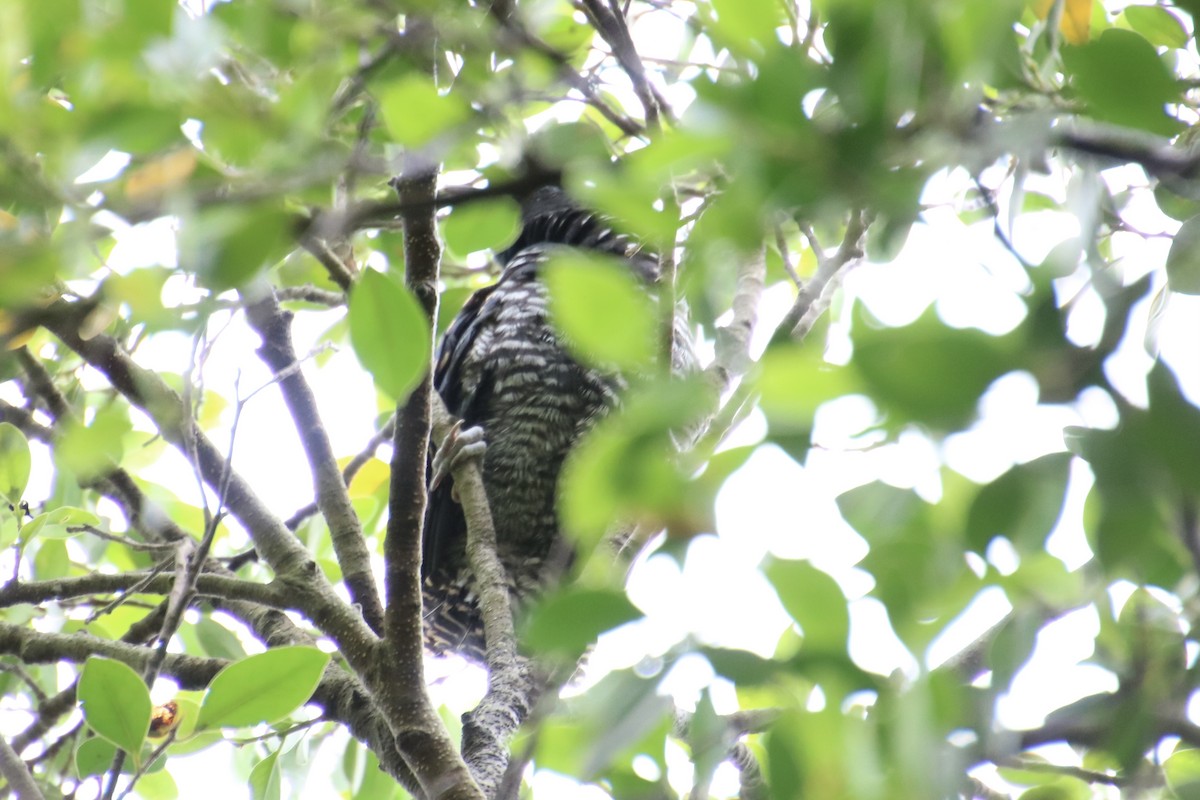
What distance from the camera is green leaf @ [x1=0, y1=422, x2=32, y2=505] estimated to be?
1389mm

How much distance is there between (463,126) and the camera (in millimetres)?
521

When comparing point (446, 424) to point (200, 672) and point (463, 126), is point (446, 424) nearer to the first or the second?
point (200, 672)

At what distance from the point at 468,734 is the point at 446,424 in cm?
82

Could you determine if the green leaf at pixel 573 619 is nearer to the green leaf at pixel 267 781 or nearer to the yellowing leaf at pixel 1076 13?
the yellowing leaf at pixel 1076 13

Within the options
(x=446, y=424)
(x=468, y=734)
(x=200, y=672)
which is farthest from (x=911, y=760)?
(x=446, y=424)

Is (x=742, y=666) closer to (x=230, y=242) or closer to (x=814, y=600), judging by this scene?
(x=814, y=600)

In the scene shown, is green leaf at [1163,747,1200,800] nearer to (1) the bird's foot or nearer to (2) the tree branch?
(2) the tree branch

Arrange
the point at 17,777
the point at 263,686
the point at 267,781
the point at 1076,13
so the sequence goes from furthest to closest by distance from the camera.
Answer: the point at 267,781
the point at 17,777
the point at 263,686
the point at 1076,13

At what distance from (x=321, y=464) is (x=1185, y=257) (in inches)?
46.6

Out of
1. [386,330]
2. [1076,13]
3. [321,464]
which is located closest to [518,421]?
[321,464]

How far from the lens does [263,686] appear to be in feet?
3.21

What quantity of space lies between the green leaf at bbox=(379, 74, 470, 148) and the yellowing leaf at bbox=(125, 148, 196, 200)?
0.31ft

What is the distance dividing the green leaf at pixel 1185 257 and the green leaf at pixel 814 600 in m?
0.23

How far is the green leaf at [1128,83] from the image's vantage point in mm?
496
